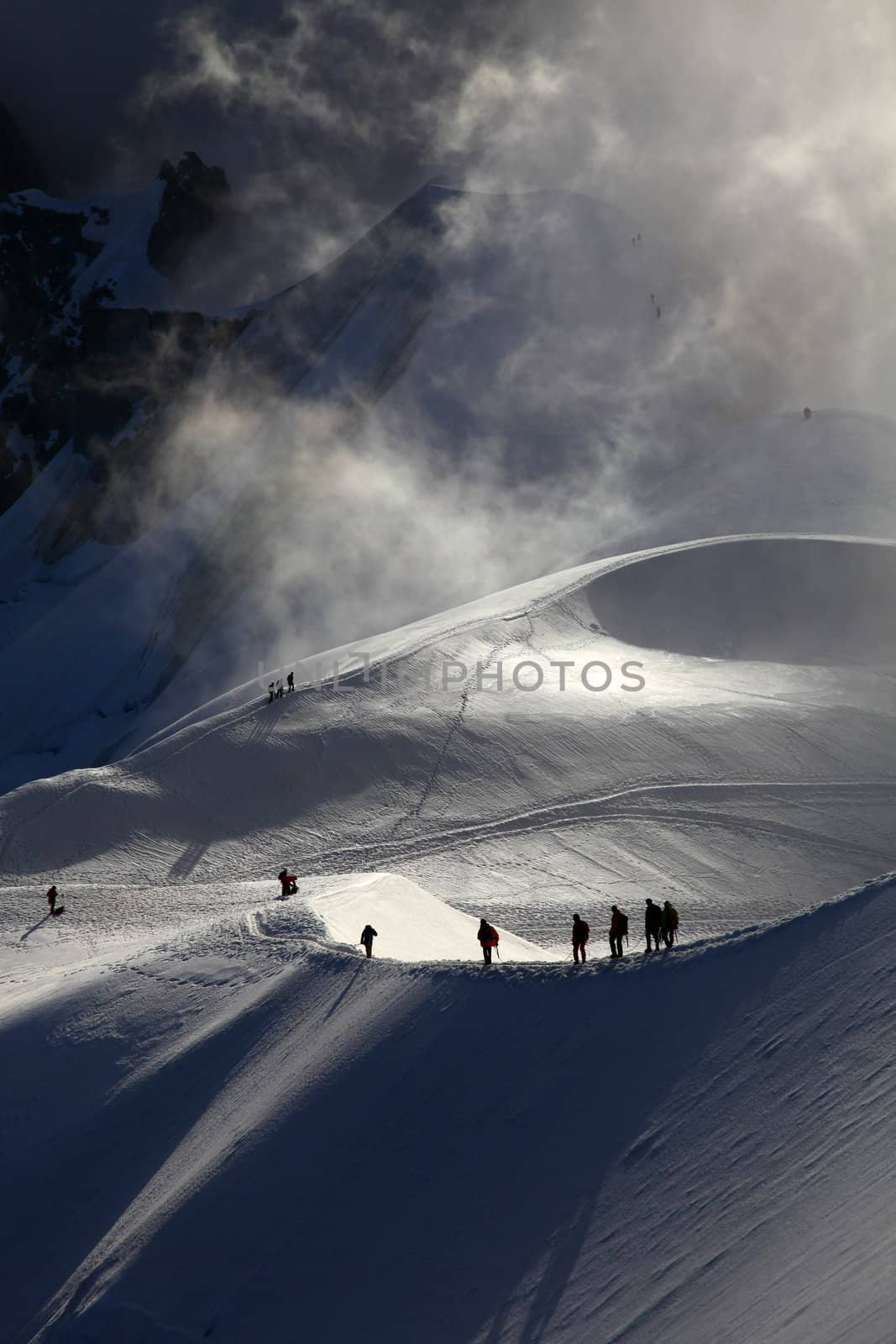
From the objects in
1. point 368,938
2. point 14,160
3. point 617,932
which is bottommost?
point 617,932

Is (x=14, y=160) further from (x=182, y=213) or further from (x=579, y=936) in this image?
(x=579, y=936)

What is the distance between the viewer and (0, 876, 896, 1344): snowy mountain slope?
29.2 ft

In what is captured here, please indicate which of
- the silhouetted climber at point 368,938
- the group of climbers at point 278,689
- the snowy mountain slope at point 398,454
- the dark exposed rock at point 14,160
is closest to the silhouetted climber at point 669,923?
the silhouetted climber at point 368,938

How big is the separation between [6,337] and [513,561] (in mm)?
52721

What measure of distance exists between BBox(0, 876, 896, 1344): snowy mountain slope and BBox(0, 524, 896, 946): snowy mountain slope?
774 cm

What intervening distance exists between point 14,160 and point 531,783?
268ft

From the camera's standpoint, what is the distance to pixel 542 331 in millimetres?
56281

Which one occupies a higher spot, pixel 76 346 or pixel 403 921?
pixel 76 346

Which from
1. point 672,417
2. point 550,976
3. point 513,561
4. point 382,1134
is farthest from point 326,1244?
point 672,417

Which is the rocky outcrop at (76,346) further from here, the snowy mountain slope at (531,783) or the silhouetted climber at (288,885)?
the silhouetted climber at (288,885)

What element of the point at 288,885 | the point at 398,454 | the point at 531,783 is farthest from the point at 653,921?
the point at 398,454

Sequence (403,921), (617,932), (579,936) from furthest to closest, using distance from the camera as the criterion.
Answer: (403,921), (579,936), (617,932)

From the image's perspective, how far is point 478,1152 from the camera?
36.8ft

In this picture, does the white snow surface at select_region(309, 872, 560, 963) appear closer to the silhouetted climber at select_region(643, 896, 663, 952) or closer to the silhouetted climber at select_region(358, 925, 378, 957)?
the silhouetted climber at select_region(358, 925, 378, 957)
